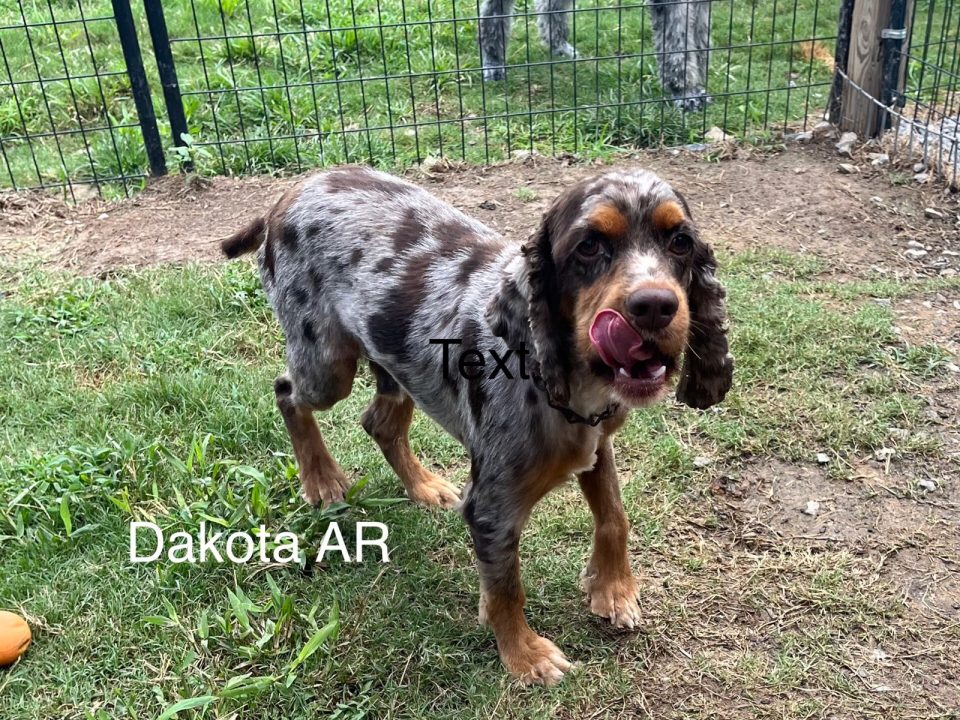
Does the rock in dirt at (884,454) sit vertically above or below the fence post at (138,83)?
below

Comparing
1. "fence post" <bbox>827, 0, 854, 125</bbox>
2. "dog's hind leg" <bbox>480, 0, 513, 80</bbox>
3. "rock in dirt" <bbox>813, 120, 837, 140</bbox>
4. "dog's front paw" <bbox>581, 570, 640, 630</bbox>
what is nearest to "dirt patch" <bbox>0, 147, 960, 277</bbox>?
"rock in dirt" <bbox>813, 120, 837, 140</bbox>

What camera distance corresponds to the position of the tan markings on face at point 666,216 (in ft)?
Result: 8.26

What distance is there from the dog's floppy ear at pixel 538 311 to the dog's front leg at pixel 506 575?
0.45 metres

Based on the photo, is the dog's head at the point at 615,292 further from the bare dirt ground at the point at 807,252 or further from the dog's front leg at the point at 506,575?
the bare dirt ground at the point at 807,252

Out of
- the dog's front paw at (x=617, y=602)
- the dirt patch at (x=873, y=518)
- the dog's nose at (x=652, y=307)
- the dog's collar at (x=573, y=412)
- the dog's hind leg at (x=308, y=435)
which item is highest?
the dog's nose at (x=652, y=307)

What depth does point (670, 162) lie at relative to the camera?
7.00m

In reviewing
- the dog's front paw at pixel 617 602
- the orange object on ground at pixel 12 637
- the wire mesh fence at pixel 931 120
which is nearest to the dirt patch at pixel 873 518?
the dog's front paw at pixel 617 602

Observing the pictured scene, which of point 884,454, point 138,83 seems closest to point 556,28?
point 138,83

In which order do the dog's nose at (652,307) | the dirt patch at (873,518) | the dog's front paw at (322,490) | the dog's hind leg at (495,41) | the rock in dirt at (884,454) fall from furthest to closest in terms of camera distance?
the dog's hind leg at (495,41)
the rock in dirt at (884,454)
the dog's front paw at (322,490)
the dirt patch at (873,518)
the dog's nose at (652,307)

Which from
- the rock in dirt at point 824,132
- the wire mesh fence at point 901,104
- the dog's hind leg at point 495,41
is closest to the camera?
the wire mesh fence at point 901,104

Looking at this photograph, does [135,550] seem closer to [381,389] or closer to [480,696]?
[381,389]

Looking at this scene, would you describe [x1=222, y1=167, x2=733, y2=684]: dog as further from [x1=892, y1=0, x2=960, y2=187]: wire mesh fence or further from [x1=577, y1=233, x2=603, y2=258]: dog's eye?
[x1=892, y1=0, x2=960, y2=187]: wire mesh fence

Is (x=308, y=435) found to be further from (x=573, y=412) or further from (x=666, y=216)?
(x=666, y=216)

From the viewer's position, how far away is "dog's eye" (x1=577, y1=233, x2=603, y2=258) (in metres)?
2.53
